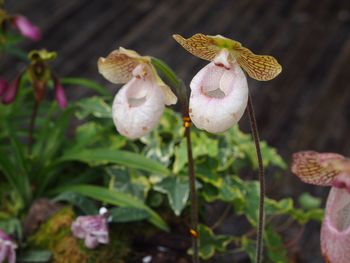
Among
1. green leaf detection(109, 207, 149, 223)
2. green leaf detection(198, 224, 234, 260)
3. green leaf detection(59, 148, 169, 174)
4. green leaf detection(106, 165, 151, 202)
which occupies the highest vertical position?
green leaf detection(59, 148, 169, 174)

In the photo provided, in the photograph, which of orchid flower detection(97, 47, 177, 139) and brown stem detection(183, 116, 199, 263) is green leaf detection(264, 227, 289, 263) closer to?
brown stem detection(183, 116, 199, 263)

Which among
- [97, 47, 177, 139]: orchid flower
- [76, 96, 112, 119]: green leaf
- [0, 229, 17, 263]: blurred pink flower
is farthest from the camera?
[76, 96, 112, 119]: green leaf

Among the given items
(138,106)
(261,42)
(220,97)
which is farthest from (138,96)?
(261,42)

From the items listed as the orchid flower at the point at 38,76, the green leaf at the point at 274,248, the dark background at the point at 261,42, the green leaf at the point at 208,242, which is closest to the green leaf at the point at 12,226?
the orchid flower at the point at 38,76

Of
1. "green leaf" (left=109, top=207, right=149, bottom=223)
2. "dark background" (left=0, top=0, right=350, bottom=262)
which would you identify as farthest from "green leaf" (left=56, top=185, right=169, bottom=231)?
"dark background" (left=0, top=0, right=350, bottom=262)

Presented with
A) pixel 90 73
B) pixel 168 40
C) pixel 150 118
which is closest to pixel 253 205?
pixel 150 118

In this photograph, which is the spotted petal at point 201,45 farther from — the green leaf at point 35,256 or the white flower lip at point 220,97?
the green leaf at point 35,256

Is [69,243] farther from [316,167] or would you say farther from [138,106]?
[316,167]
